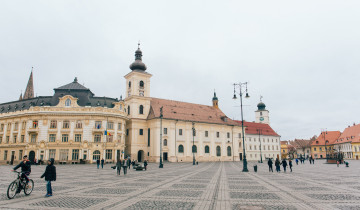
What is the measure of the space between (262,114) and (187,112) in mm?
54560

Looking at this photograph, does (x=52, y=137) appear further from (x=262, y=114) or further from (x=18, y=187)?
(x=262, y=114)

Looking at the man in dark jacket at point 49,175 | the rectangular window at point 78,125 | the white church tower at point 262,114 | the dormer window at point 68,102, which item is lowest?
the man in dark jacket at point 49,175

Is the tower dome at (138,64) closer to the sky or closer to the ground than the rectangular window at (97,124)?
closer to the sky

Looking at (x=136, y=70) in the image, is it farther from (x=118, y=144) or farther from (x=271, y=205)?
(x=271, y=205)

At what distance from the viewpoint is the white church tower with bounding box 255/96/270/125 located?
109 m

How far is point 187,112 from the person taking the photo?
69.0 metres

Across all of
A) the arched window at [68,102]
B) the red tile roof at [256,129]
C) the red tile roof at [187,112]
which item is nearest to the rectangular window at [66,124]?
the arched window at [68,102]

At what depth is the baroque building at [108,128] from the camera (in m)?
47.9

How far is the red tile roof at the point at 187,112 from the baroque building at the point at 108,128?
0.27 meters

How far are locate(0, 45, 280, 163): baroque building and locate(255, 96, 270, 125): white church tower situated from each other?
42726mm

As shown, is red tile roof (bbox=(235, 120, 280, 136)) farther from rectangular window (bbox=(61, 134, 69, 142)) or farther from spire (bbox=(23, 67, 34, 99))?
spire (bbox=(23, 67, 34, 99))

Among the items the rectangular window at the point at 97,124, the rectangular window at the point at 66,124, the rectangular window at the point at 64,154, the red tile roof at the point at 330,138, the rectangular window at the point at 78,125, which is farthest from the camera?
the red tile roof at the point at 330,138

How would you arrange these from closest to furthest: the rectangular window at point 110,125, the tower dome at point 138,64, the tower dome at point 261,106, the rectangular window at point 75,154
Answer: the rectangular window at point 75,154 → the rectangular window at point 110,125 → the tower dome at point 138,64 → the tower dome at point 261,106

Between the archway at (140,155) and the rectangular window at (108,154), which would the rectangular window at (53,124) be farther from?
the archway at (140,155)
